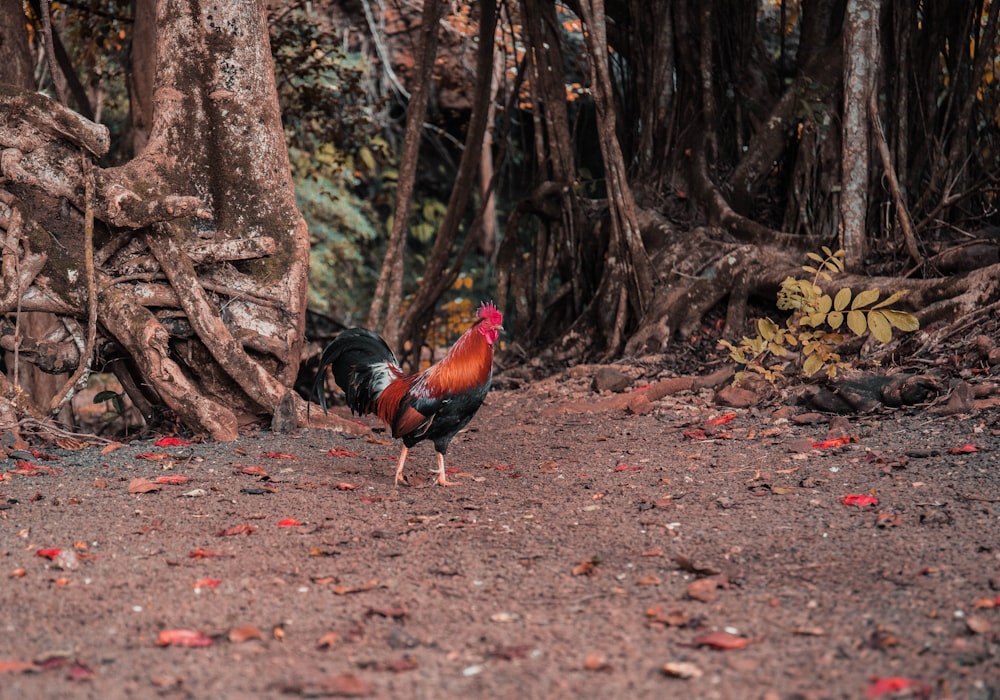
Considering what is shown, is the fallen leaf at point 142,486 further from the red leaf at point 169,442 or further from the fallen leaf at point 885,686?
the fallen leaf at point 885,686

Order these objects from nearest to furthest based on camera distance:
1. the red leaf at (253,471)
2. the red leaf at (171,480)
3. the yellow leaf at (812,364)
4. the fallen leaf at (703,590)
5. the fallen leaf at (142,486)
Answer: the fallen leaf at (703,590) → the fallen leaf at (142,486) → the red leaf at (171,480) → the red leaf at (253,471) → the yellow leaf at (812,364)

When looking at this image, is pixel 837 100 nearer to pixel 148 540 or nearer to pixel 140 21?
pixel 140 21

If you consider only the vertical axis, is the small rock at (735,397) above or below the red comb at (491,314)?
below

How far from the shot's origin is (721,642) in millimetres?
2705

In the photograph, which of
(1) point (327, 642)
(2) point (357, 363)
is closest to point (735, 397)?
(2) point (357, 363)

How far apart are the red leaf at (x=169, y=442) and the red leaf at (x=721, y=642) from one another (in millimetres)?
3425

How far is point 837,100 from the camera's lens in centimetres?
774

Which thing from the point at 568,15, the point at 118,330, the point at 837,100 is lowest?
the point at 118,330

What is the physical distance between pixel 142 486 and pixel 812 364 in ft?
11.6

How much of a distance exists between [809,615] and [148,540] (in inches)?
89.8

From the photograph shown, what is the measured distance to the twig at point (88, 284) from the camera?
535 centimetres

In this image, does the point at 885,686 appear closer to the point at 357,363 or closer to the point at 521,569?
the point at 521,569

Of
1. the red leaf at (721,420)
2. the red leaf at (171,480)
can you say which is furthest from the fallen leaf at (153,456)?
the red leaf at (721,420)

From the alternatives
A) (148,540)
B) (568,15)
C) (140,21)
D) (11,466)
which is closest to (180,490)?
(148,540)
